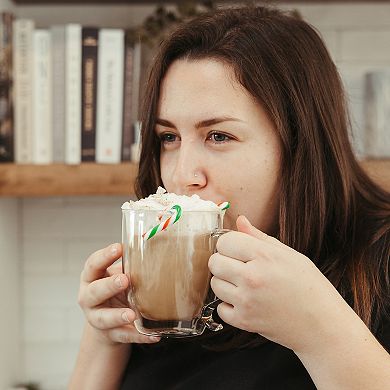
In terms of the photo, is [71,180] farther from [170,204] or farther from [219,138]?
[170,204]

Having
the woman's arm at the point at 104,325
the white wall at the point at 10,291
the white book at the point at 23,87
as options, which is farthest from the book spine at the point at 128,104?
the woman's arm at the point at 104,325

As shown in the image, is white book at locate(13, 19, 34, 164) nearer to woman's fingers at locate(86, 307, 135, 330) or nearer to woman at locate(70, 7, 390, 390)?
woman at locate(70, 7, 390, 390)

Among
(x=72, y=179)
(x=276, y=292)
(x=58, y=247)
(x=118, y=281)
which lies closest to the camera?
(x=276, y=292)

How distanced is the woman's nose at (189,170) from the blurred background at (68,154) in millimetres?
815

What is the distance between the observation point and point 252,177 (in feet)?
4.20

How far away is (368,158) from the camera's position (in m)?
2.15

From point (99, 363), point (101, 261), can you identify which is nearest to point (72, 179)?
point (99, 363)

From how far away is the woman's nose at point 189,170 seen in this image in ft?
4.09

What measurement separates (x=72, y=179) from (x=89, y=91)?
0.25 m

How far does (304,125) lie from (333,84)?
0.14 m

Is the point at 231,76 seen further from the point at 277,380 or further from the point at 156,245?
the point at 277,380

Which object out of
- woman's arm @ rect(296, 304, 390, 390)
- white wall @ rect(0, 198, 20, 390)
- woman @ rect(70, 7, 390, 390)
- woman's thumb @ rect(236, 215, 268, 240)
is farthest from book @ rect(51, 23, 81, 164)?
woman's arm @ rect(296, 304, 390, 390)

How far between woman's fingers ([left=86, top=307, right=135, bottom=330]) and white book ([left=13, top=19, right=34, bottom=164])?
953mm

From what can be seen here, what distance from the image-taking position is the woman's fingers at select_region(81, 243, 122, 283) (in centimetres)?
121
